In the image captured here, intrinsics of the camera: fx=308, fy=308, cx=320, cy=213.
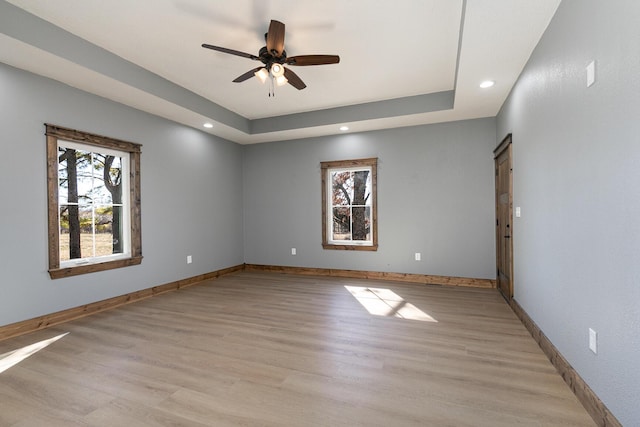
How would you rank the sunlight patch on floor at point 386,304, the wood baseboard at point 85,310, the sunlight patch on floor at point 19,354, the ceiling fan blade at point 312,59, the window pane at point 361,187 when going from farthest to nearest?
1. the window pane at point 361,187
2. the sunlight patch on floor at point 386,304
3. the wood baseboard at point 85,310
4. the ceiling fan blade at point 312,59
5. the sunlight patch on floor at point 19,354

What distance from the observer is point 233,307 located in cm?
381

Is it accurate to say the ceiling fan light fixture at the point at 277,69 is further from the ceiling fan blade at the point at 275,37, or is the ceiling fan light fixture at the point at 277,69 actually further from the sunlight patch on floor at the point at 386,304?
the sunlight patch on floor at the point at 386,304

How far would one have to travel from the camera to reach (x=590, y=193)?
174 centimetres

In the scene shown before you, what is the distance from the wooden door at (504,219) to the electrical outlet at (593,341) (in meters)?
1.95

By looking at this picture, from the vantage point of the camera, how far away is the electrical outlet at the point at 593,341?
5.52 feet

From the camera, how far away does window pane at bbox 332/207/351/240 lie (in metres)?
5.62

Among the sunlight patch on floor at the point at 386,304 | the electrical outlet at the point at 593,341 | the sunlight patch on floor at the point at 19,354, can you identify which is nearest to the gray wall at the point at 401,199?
the sunlight patch on floor at the point at 386,304

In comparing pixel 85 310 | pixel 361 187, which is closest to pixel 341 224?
pixel 361 187

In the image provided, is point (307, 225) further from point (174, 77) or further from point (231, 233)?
point (174, 77)

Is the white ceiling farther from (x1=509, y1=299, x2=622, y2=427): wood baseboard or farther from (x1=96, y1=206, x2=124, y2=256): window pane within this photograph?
(x1=509, y1=299, x2=622, y2=427): wood baseboard

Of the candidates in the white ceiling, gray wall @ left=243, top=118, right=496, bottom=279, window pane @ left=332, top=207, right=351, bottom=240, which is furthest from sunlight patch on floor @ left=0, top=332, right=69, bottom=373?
window pane @ left=332, top=207, right=351, bottom=240

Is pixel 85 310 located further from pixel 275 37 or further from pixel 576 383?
pixel 576 383

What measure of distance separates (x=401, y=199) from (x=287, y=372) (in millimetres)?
3602

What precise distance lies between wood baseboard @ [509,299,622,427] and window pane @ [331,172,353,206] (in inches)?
133
